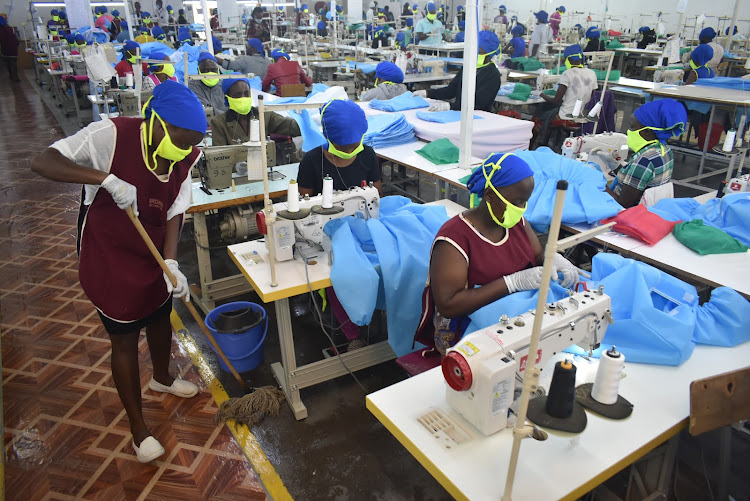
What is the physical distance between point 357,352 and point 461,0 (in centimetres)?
2019

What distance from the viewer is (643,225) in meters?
2.82

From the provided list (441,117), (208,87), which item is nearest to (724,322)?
(441,117)

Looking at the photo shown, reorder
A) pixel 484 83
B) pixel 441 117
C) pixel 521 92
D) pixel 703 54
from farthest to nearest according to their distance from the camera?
pixel 703 54 → pixel 521 92 → pixel 484 83 → pixel 441 117

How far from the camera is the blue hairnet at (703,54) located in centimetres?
784

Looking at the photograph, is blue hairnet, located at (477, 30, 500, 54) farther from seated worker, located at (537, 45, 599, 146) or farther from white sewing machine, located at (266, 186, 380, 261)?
white sewing machine, located at (266, 186, 380, 261)

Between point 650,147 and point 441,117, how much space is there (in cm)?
223

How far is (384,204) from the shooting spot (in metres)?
3.03

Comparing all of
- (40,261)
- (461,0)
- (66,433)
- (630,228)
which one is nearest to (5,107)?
(40,261)

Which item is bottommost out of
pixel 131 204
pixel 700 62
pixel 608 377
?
pixel 608 377

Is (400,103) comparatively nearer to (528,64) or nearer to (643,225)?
(643,225)

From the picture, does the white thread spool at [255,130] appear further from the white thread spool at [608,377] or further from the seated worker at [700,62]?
the seated worker at [700,62]

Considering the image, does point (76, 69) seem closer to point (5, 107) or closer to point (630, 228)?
point (5, 107)

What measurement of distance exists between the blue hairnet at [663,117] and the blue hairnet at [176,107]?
2.64 metres

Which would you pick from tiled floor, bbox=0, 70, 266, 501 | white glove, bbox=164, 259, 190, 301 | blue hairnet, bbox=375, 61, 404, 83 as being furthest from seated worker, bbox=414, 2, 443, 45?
white glove, bbox=164, 259, 190, 301
